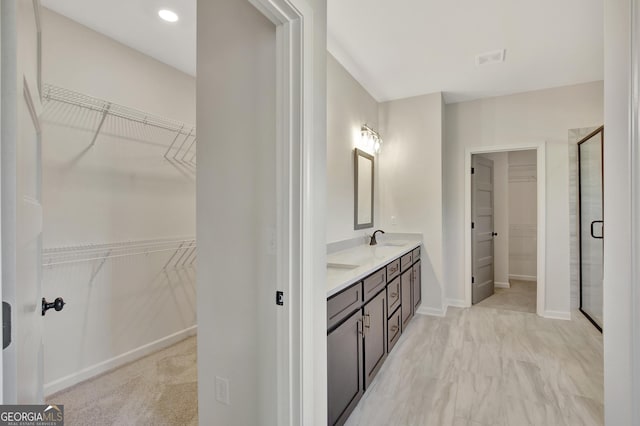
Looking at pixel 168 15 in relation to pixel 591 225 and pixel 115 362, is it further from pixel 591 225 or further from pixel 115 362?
pixel 591 225

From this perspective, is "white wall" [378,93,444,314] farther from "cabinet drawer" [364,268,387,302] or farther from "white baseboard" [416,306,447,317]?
"cabinet drawer" [364,268,387,302]

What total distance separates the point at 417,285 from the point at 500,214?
264 cm

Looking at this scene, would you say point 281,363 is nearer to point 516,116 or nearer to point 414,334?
point 414,334

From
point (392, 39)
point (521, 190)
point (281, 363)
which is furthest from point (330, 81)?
point (521, 190)

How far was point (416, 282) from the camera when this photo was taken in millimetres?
3592

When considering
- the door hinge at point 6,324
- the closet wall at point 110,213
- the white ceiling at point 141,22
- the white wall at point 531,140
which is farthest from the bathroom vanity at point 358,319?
the white ceiling at point 141,22

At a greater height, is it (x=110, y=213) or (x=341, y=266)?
(x=110, y=213)

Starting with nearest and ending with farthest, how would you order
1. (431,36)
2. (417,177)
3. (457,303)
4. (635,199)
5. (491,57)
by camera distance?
(635,199) < (431,36) < (491,57) < (417,177) < (457,303)

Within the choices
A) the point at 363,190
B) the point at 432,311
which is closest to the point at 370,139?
the point at 363,190

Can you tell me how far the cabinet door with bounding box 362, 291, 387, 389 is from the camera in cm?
200

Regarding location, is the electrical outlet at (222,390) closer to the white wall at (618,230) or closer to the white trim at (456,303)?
the white wall at (618,230)

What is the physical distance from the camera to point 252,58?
4.66ft

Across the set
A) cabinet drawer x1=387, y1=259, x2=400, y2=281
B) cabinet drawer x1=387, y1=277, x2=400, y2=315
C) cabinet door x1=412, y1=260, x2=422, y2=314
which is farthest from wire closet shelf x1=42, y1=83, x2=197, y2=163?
cabinet door x1=412, y1=260, x2=422, y2=314

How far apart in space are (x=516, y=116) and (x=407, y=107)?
1.33m
